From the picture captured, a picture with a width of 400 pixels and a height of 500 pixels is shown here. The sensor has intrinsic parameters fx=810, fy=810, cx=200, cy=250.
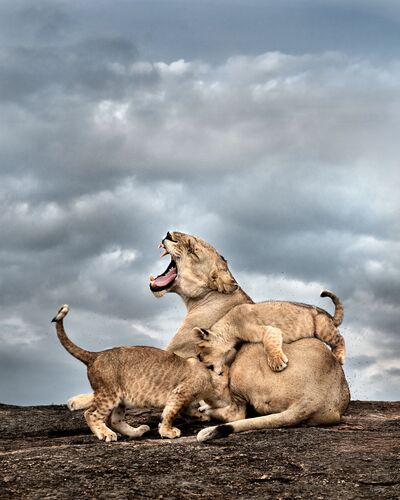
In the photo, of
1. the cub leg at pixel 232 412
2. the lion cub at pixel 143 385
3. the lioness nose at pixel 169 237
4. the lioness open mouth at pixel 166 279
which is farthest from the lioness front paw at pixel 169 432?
the lioness nose at pixel 169 237

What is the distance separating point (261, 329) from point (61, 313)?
2454 mm

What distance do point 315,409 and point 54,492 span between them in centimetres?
372

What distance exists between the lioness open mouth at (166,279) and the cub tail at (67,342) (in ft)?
6.70

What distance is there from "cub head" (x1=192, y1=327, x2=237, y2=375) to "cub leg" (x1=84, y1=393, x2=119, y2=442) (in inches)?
48.7

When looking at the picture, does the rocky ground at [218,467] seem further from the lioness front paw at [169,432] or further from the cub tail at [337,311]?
the cub tail at [337,311]

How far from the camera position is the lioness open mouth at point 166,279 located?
38.4 feet

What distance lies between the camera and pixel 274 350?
941 centimetres

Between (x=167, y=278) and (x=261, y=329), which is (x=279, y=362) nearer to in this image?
(x=261, y=329)

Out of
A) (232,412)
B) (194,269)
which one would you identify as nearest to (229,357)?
(232,412)

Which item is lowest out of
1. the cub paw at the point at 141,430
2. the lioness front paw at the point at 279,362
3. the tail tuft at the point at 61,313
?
the cub paw at the point at 141,430

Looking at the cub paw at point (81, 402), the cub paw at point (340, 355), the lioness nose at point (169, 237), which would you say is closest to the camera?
the cub paw at point (340, 355)

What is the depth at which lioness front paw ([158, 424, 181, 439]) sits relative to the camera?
29.9ft

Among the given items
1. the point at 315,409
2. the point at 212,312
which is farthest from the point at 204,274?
the point at 315,409

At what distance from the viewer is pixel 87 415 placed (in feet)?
30.8
